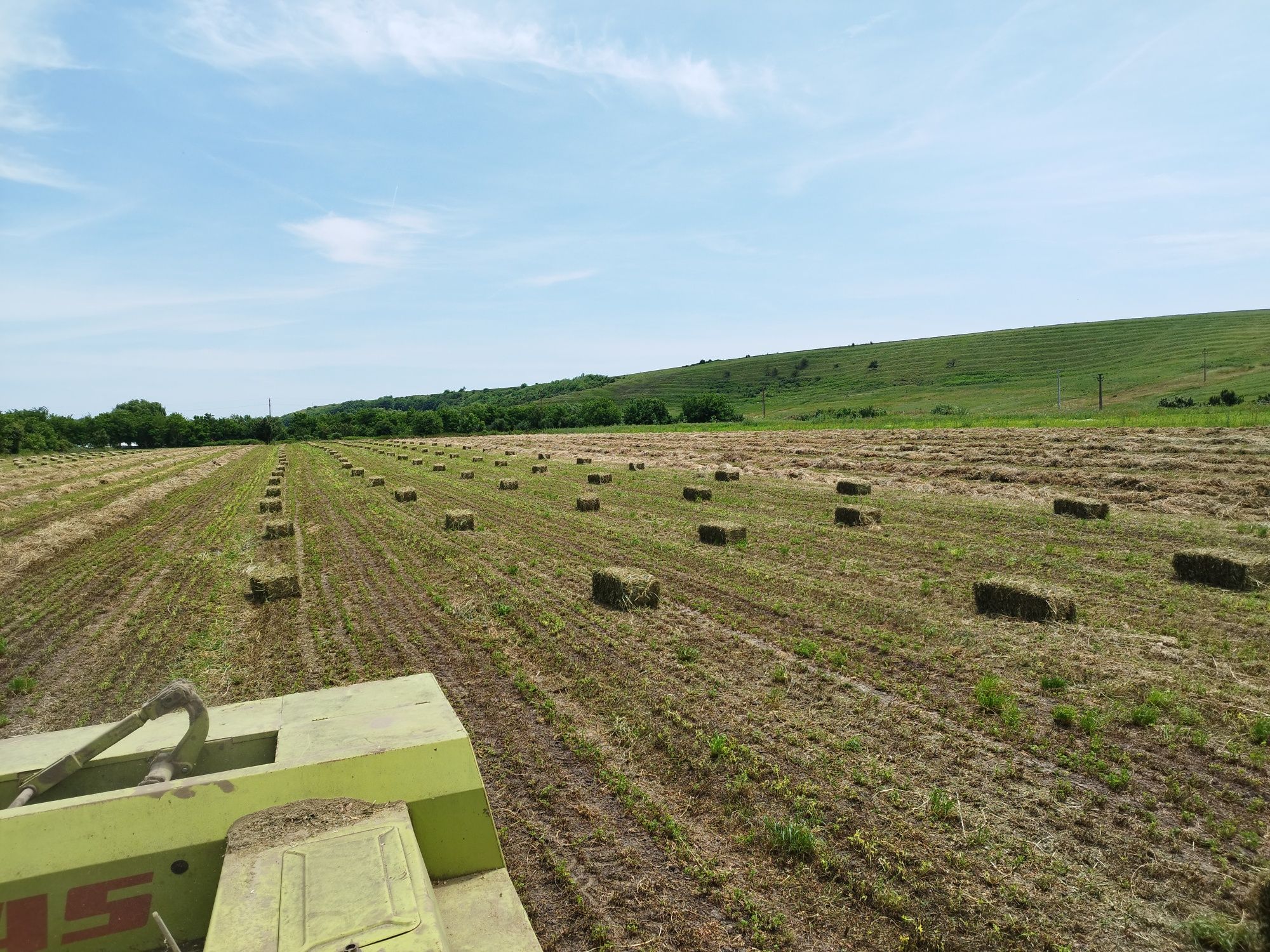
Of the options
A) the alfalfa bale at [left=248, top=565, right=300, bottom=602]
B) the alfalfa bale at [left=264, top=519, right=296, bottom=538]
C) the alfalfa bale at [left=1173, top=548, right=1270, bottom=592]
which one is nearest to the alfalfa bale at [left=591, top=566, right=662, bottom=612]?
the alfalfa bale at [left=248, top=565, right=300, bottom=602]

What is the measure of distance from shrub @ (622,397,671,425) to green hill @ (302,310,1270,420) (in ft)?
48.8

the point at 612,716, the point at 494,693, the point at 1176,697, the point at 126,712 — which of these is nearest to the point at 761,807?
the point at 612,716

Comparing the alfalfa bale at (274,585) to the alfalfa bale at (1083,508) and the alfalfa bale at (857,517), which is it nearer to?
the alfalfa bale at (857,517)

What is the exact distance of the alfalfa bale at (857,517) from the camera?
59.5ft

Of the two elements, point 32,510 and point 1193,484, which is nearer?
point 1193,484

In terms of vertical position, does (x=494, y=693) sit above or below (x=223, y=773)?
below

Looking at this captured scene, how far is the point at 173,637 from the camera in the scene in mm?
11016

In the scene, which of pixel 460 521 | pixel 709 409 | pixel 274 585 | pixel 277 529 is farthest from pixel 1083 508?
pixel 709 409

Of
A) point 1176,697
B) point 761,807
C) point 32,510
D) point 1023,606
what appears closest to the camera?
point 761,807

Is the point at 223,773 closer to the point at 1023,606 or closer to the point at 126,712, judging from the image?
the point at 126,712

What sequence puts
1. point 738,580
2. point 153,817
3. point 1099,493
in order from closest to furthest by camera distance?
point 153,817
point 738,580
point 1099,493

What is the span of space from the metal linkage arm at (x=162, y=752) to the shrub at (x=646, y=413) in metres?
111

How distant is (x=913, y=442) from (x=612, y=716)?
111 ft

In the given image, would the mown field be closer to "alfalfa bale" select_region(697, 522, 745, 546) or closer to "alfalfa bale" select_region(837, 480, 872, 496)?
"alfalfa bale" select_region(697, 522, 745, 546)
